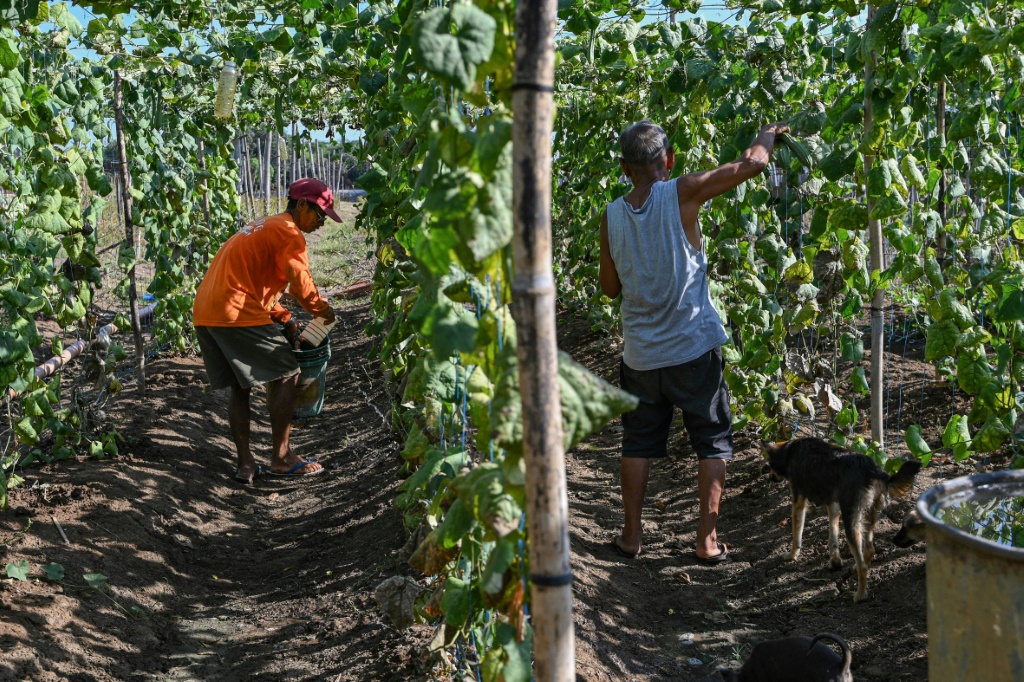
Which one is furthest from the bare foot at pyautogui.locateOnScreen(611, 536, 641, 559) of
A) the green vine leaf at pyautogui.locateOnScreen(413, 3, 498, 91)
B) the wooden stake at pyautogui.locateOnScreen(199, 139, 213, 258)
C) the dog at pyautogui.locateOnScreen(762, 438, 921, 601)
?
the wooden stake at pyautogui.locateOnScreen(199, 139, 213, 258)

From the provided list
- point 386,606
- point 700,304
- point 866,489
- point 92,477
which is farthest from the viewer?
point 92,477

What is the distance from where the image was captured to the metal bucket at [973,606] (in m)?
1.72

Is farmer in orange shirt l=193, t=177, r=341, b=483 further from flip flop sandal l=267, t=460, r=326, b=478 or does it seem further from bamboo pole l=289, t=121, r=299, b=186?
bamboo pole l=289, t=121, r=299, b=186

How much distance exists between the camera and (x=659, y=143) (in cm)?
351

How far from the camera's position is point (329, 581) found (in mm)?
3992

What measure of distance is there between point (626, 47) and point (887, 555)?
2.55 m

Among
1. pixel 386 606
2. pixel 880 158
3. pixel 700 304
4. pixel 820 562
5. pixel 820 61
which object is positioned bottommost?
pixel 820 562

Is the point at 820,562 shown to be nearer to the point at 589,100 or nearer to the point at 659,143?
the point at 659,143

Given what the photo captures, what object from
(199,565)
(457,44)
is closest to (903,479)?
(457,44)

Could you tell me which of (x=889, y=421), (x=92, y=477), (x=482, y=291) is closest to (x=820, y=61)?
(x=889, y=421)

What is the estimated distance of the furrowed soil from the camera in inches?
124

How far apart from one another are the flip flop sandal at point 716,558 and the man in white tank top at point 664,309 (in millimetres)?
69

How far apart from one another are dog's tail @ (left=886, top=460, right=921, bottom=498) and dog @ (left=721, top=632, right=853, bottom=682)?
85cm

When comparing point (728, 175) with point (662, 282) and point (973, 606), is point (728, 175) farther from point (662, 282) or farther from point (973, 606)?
point (973, 606)
